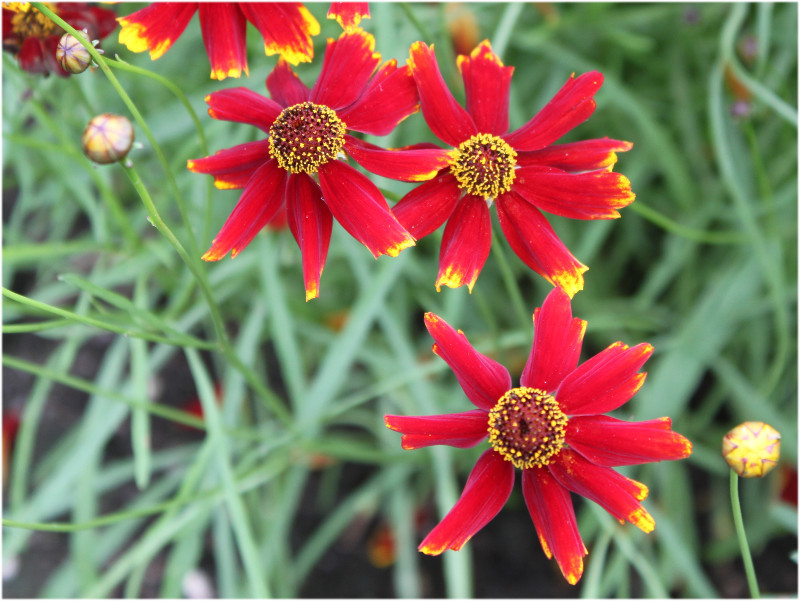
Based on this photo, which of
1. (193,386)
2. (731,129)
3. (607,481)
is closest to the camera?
(607,481)

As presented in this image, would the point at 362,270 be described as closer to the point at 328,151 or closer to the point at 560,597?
the point at 328,151

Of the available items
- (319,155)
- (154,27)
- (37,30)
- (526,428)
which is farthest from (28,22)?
(526,428)

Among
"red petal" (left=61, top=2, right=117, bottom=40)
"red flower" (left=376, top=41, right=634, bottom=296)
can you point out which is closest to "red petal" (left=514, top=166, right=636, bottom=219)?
"red flower" (left=376, top=41, right=634, bottom=296)

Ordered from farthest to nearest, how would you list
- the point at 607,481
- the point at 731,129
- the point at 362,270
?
the point at 731,129 < the point at 362,270 < the point at 607,481

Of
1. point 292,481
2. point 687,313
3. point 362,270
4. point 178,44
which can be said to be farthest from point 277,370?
point 687,313

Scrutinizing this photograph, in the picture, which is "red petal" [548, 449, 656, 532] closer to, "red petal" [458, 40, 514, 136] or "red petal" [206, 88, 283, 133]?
"red petal" [458, 40, 514, 136]

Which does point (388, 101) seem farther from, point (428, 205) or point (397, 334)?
point (397, 334)

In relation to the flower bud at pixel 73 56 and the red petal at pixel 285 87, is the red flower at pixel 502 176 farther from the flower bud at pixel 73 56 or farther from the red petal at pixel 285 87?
the flower bud at pixel 73 56
